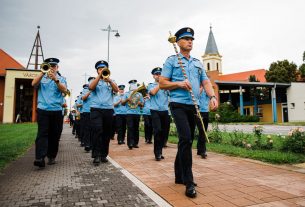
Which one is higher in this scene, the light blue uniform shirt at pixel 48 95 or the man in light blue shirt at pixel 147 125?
the light blue uniform shirt at pixel 48 95

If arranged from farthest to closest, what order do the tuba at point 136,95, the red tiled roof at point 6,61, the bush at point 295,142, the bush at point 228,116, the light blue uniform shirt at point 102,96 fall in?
the red tiled roof at point 6,61 → the bush at point 228,116 → the tuba at point 136,95 → the bush at point 295,142 → the light blue uniform shirt at point 102,96

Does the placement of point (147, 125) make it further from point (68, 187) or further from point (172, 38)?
point (172, 38)

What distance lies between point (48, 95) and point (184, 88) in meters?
3.73

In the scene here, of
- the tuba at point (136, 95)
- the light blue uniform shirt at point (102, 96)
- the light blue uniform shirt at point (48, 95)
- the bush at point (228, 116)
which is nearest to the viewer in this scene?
the light blue uniform shirt at point (48, 95)

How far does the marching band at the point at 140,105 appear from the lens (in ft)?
14.7

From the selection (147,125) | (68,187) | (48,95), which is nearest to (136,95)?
(147,125)

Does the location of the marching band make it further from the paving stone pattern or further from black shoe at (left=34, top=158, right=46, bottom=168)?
the paving stone pattern

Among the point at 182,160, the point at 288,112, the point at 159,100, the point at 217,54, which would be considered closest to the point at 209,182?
the point at 182,160

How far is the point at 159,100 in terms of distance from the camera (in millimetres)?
8328

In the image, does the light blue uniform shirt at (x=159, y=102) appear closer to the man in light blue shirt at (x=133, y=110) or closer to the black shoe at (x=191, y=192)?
the man in light blue shirt at (x=133, y=110)

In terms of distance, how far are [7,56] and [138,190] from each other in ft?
206

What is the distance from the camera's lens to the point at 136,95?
1098 cm

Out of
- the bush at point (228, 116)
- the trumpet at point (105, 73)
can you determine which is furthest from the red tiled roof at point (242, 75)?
the trumpet at point (105, 73)

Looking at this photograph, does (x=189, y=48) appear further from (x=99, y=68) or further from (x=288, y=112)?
(x=288, y=112)
